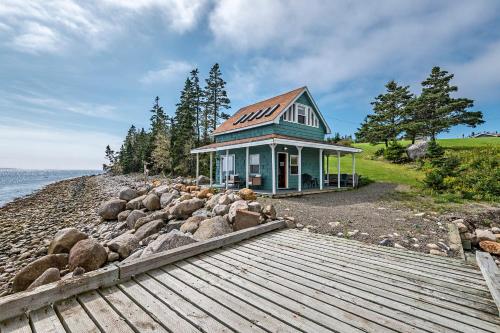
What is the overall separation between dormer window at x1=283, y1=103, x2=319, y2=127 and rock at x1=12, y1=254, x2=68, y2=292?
13033mm

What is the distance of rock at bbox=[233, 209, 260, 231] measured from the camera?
5.13 meters

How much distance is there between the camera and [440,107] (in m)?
27.1

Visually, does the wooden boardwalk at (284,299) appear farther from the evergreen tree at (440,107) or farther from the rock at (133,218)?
the evergreen tree at (440,107)

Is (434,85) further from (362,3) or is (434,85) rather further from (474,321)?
(474,321)

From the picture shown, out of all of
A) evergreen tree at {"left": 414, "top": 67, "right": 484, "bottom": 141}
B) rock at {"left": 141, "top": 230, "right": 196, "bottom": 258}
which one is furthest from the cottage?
evergreen tree at {"left": 414, "top": 67, "right": 484, "bottom": 141}

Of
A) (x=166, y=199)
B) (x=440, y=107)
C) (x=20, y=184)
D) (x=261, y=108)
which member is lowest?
(x=20, y=184)

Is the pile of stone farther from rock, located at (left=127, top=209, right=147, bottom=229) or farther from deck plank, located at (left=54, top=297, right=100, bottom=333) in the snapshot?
deck plank, located at (left=54, top=297, right=100, bottom=333)

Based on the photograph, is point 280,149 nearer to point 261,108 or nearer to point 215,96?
point 261,108

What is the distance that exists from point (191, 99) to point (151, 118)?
18.8 meters

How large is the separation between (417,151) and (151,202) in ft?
81.7

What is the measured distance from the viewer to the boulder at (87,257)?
4.71m

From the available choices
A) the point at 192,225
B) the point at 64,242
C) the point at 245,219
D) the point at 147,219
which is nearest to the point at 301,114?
the point at 147,219

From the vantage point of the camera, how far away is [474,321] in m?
2.01

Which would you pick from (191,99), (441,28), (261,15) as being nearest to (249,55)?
(261,15)
